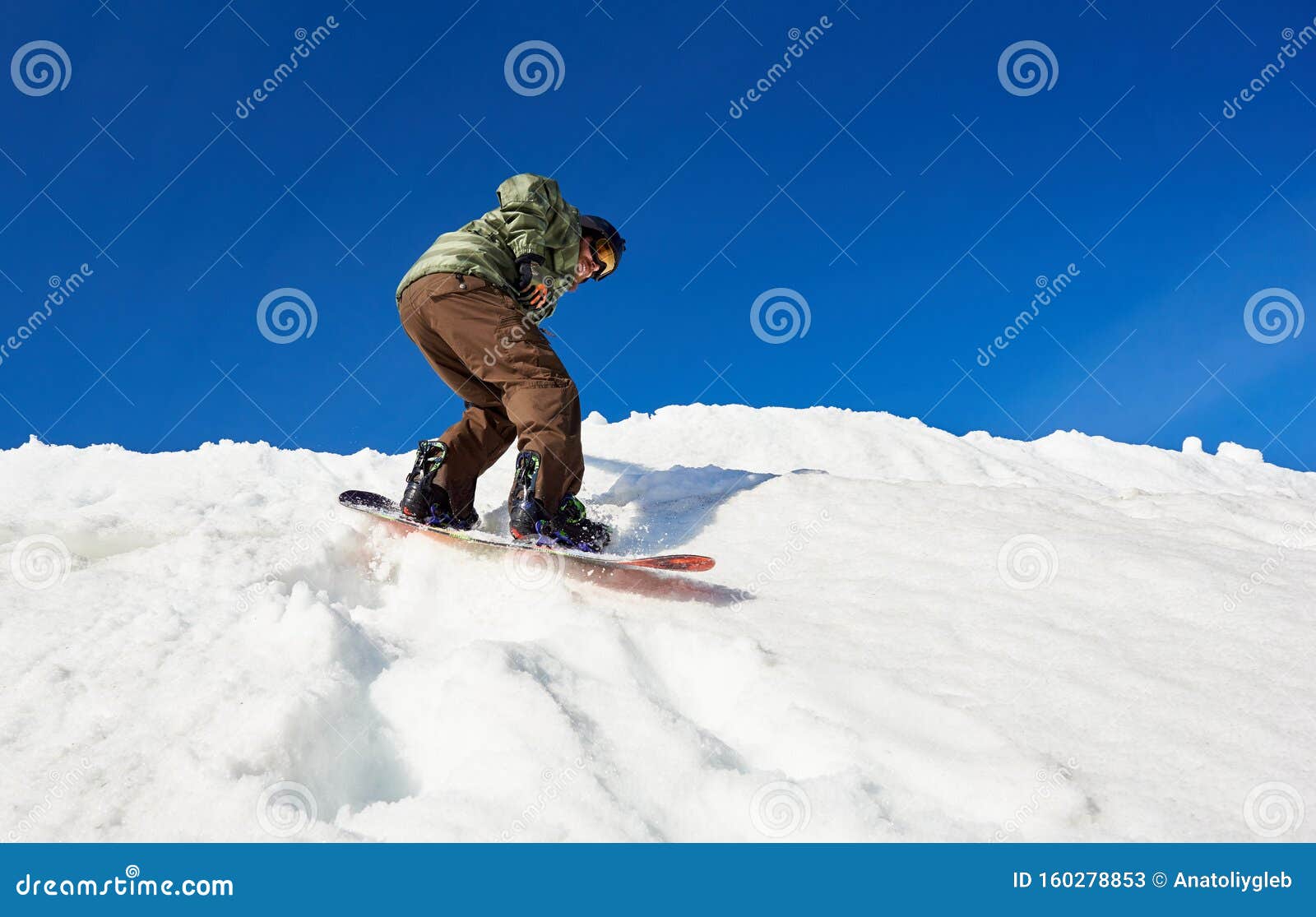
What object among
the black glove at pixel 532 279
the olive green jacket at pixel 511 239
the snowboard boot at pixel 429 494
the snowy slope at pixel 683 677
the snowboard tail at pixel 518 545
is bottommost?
the snowy slope at pixel 683 677

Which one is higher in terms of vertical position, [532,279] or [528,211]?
[528,211]

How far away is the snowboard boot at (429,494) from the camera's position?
4629mm

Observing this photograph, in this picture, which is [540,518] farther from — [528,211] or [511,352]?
[528,211]

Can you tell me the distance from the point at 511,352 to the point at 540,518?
37.2 inches

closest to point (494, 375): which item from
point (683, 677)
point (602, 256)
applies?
point (602, 256)

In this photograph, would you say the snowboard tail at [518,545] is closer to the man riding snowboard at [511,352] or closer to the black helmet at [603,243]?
the man riding snowboard at [511,352]

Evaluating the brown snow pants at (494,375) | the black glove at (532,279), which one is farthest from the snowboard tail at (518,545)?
the black glove at (532,279)

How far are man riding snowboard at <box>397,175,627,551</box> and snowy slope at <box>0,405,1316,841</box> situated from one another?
1.50ft

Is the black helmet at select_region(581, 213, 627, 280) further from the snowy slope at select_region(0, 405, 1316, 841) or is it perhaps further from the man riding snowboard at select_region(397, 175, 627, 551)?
the snowy slope at select_region(0, 405, 1316, 841)

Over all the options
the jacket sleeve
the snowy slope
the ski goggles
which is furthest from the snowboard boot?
the ski goggles

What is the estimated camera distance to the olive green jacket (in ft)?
15.6

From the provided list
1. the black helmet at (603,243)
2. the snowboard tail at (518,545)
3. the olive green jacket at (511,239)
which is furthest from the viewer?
the black helmet at (603,243)

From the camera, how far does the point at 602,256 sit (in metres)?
5.54
